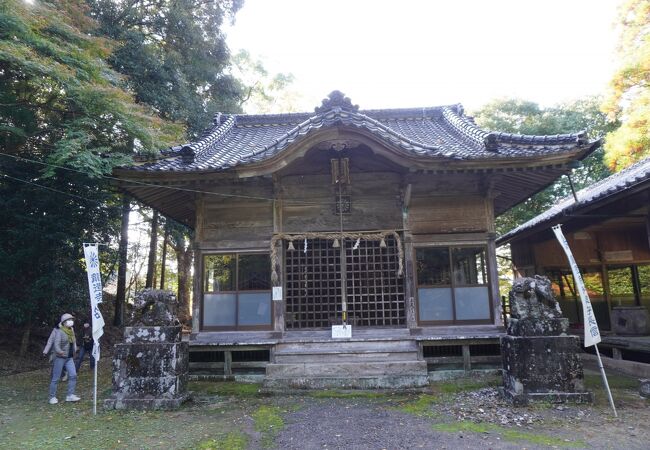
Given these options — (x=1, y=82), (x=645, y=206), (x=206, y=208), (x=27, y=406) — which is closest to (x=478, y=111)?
(x=645, y=206)

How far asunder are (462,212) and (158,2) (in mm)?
15771

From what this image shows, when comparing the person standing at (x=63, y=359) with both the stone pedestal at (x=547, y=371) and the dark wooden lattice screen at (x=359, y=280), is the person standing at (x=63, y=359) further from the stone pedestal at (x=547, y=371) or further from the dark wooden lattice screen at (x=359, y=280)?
the stone pedestal at (x=547, y=371)

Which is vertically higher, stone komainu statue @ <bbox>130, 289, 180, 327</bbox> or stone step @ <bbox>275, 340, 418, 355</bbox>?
stone komainu statue @ <bbox>130, 289, 180, 327</bbox>

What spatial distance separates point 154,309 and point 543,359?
6.92 meters

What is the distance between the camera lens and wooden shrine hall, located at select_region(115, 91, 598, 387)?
28.1 feet

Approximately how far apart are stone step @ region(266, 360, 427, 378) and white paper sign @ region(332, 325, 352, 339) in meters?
0.60

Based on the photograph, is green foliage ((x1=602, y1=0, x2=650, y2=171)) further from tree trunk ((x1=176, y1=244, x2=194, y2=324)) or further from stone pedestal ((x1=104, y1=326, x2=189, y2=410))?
tree trunk ((x1=176, y1=244, x2=194, y2=324))

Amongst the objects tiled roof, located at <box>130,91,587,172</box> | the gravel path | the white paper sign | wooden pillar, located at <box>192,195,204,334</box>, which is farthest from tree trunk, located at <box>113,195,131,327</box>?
the gravel path

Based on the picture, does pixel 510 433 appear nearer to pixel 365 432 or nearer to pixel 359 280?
pixel 365 432

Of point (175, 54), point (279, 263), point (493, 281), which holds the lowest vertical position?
point (493, 281)

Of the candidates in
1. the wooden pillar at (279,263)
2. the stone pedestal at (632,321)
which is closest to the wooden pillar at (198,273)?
the wooden pillar at (279,263)

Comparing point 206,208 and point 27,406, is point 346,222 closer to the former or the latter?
point 206,208

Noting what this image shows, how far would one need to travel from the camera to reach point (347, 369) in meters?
8.32

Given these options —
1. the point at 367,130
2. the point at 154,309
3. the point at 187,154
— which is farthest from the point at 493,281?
the point at 187,154
